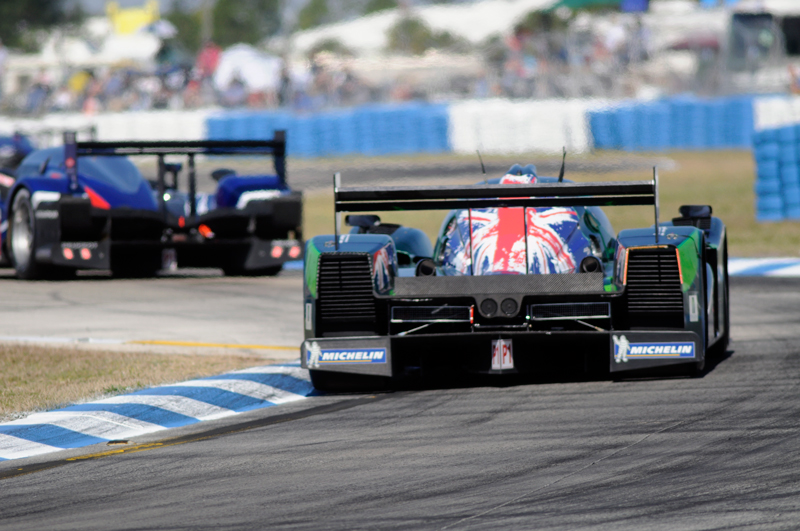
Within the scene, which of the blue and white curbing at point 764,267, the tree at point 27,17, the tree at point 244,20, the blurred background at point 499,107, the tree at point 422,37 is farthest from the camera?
the tree at point 244,20

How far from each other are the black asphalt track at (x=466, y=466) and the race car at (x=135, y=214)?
582 cm

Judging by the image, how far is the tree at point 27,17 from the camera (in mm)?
76188

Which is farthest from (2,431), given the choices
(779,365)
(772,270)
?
(772,270)

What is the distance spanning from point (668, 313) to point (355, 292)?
1.64 metres

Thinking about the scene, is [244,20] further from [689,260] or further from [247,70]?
[689,260]

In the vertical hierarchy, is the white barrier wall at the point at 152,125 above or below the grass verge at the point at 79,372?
above

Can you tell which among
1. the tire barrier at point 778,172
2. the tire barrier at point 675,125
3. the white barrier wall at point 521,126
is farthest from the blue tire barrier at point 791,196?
the tire barrier at point 675,125

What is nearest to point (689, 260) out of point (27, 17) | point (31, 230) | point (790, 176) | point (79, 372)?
point (79, 372)

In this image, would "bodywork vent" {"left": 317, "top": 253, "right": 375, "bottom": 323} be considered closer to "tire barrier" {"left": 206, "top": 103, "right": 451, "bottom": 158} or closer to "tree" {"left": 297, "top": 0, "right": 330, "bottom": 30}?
"tire barrier" {"left": 206, "top": 103, "right": 451, "bottom": 158}

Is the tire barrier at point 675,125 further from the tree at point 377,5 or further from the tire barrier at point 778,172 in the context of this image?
the tree at point 377,5

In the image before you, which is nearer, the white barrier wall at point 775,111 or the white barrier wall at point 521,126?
the white barrier wall at point 775,111

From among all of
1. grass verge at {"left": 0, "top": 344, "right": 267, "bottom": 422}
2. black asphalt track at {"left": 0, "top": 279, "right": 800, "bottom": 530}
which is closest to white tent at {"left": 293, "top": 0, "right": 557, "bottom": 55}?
grass verge at {"left": 0, "top": 344, "right": 267, "bottom": 422}

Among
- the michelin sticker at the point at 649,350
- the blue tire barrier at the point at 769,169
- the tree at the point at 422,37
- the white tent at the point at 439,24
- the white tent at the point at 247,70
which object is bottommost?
the michelin sticker at the point at 649,350

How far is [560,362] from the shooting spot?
6.86 metres
